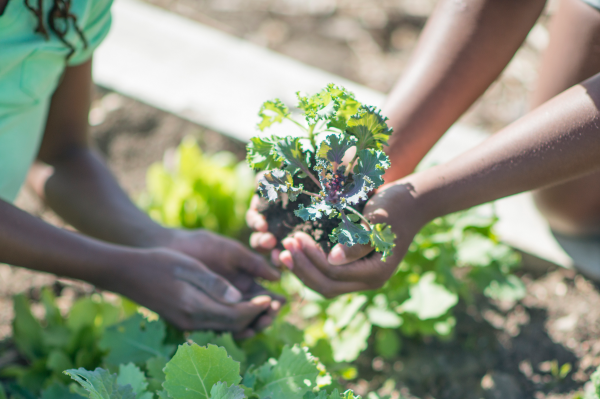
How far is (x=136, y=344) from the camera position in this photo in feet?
4.38

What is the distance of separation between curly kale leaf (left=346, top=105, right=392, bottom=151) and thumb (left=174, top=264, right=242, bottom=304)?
597 mm

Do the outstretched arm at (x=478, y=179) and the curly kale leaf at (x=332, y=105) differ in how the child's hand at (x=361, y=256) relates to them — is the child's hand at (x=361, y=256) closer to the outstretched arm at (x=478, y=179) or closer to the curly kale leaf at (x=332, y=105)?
the outstretched arm at (x=478, y=179)

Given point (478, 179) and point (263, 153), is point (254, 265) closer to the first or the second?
point (263, 153)

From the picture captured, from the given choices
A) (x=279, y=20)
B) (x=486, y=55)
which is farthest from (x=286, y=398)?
(x=279, y=20)

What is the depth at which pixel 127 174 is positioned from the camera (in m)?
2.54

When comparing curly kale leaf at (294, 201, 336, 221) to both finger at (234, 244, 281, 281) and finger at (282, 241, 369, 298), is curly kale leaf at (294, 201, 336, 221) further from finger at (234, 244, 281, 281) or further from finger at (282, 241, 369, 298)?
finger at (234, 244, 281, 281)

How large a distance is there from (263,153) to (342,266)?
0.36m

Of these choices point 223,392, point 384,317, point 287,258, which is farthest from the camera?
point 384,317

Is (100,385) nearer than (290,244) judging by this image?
Yes

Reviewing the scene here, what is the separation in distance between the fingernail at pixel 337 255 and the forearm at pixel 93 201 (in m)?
0.74

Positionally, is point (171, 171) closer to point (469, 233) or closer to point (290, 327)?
point (290, 327)

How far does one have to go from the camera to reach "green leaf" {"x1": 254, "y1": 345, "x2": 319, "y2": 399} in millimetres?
1103

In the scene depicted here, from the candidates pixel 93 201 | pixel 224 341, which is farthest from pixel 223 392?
pixel 93 201

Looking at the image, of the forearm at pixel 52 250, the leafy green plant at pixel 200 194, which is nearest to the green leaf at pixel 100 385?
the forearm at pixel 52 250
